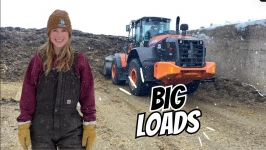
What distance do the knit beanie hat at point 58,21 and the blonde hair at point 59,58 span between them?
121 millimetres

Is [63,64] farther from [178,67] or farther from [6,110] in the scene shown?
[178,67]

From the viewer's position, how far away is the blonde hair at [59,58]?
203 centimetres

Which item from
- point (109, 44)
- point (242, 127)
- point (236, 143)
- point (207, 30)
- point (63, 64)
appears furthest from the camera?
point (109, 44)

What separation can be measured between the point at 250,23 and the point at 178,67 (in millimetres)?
2779

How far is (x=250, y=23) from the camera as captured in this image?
294 inches

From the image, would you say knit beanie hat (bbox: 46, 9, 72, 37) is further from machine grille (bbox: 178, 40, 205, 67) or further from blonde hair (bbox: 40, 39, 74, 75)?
machine grille (bbox: 178, 40, 205, 67)

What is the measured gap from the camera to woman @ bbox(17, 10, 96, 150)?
203cm

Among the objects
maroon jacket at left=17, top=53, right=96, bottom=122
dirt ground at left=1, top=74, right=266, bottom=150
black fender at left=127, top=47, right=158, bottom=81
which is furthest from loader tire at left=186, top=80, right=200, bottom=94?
maroon jacket at left=17, top=53, right=96, bottom=122

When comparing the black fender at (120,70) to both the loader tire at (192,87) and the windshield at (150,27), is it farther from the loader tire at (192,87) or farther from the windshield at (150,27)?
the loader tire at (192,87)

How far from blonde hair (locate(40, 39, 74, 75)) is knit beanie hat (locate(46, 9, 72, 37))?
121 millimetres

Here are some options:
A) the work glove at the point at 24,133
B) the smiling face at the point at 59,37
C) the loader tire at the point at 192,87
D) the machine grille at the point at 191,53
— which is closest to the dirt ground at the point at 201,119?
the loader tire at the point at 192,87

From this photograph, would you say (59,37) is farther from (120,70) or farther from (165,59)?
(120,70)

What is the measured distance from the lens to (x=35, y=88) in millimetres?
2059

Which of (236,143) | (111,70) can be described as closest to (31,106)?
(236,143)
